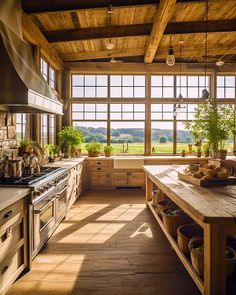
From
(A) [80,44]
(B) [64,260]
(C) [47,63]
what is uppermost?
(A) [80,44]

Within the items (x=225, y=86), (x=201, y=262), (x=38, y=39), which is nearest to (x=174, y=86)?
(x=225, y=86)

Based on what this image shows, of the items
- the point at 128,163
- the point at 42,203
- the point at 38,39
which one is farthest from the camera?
the point at 128,163

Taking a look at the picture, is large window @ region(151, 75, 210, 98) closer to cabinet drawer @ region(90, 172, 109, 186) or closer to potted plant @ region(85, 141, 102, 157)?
potted plant @ region(85, 141, 102, 157)

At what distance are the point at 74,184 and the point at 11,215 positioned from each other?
3.14 metres

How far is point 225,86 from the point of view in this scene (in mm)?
7996

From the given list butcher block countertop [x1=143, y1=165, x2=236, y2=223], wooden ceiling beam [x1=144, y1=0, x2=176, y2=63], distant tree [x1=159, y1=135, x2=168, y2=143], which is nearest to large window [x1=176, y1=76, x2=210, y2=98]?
distant tree [x1=159, y1=135, x2=168, y2=143]

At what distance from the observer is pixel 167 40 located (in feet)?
21.7

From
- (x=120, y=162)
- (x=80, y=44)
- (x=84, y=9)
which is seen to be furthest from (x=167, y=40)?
(x=120, y=162)

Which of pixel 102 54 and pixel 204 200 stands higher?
pixel 102 54

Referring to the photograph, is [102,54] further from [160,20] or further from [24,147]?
[24,147]

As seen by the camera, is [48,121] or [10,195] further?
[48,121]

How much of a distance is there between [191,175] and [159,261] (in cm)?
104

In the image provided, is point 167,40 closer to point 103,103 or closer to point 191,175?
point 103,103

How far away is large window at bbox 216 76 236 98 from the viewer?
798 centimetres
